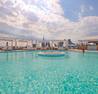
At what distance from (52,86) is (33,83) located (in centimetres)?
Answer: 61

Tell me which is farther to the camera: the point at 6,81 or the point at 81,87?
the point at 6,81

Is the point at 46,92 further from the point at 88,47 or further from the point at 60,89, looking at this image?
the point at 88,47

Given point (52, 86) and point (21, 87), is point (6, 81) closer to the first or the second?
point (21, 87)

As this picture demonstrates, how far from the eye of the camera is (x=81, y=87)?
421 centimetres

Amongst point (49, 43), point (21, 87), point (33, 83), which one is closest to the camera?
point (21, 87)

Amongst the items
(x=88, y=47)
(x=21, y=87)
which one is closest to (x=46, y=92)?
(x=21, y=87)

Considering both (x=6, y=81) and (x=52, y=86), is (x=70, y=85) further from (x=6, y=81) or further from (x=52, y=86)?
(x=6, y=81)

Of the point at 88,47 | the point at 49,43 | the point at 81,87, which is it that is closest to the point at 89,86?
the point at 81,87

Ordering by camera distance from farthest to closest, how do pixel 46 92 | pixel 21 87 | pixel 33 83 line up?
1. pixel 33 83
2. pixel 21 87
3. pixel 46 92

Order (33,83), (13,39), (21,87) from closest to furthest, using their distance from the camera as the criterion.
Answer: (21,87) < (33,83) < (13,39)

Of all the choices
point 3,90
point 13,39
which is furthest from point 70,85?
point 13,39

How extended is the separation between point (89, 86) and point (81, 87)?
9.6 inches

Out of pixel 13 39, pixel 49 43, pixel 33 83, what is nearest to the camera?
pixel 33 83

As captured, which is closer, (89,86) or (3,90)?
(3,90)
